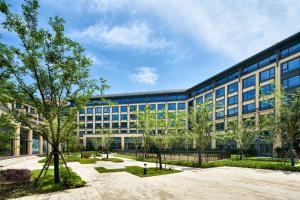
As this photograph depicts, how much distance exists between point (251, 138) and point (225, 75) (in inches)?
1359

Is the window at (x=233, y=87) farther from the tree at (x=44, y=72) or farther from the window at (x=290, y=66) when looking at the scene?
the tree at (x=44, y=72)

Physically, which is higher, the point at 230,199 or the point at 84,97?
the point at 84,97

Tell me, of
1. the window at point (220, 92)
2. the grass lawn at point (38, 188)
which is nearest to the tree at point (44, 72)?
the grass lawn at point (38, 188)

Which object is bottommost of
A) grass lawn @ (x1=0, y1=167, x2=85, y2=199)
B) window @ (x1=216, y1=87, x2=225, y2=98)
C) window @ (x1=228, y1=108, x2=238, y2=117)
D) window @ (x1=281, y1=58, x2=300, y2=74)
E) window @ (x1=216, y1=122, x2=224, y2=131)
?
grass lawn @ (x1=0, y1=167, x2=85, y2=199)

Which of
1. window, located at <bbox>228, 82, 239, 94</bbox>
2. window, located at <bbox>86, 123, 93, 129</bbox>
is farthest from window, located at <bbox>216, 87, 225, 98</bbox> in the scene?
window, located at <bbox>86, 123, 93, 129</bbox>

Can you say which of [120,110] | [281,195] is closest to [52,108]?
[281,195]

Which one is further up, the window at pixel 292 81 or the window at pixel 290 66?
the window at pixel 290 66

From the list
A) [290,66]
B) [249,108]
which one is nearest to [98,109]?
[249,108]

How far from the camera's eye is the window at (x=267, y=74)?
5505 cm

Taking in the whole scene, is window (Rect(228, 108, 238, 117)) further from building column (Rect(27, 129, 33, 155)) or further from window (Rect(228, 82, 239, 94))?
building column (Rect(27, 129, 33, 155))

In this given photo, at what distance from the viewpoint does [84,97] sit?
762 inches

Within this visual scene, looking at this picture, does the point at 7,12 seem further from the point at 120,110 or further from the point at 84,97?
the point at 120,110

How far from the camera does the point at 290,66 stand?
50.5 m

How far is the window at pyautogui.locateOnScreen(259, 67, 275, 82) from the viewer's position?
5505 cm
